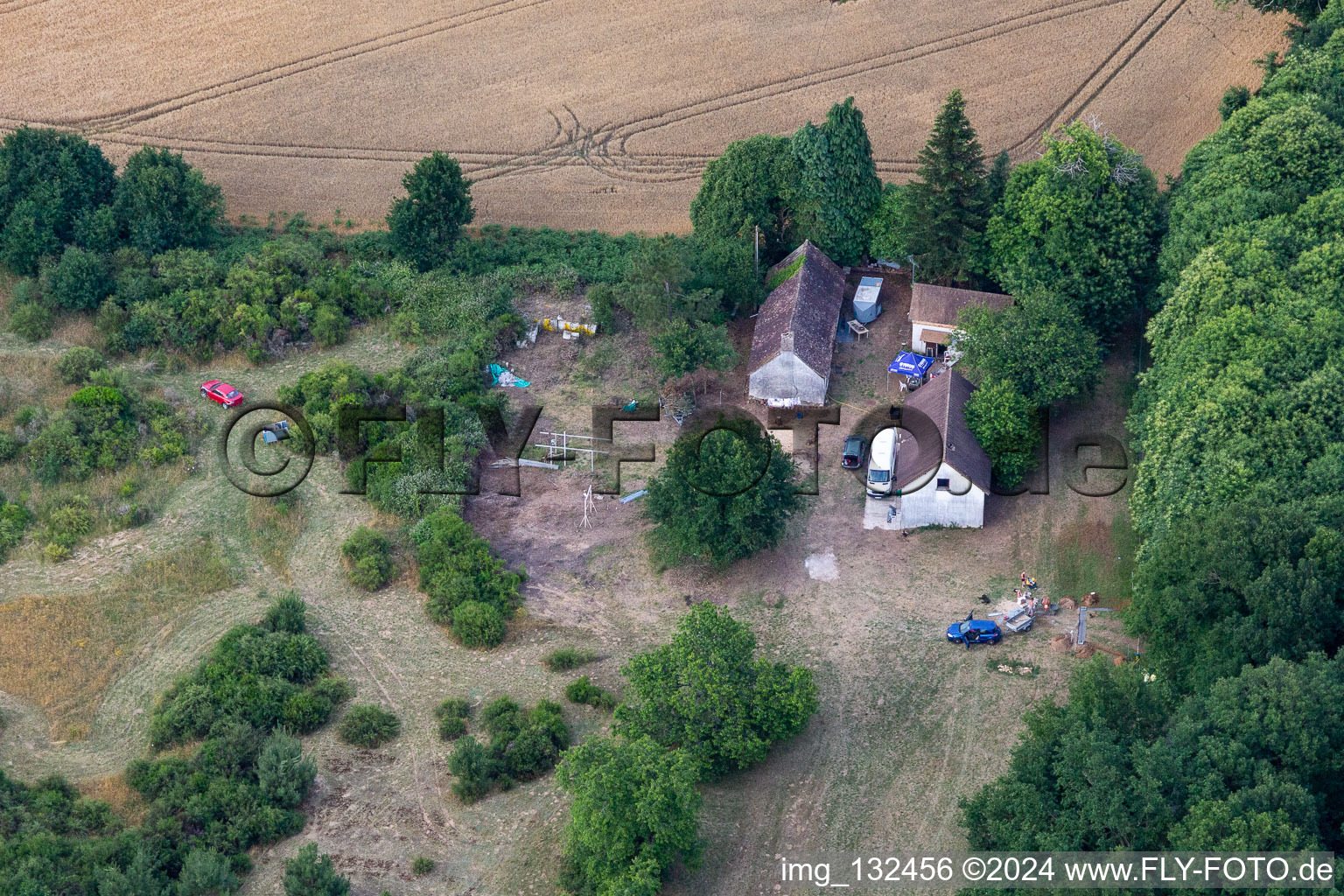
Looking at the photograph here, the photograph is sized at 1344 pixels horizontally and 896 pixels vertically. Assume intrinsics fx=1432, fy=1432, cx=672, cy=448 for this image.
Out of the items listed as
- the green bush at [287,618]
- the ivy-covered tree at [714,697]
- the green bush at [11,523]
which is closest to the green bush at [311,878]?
the ivy-covered tree at [714,697]

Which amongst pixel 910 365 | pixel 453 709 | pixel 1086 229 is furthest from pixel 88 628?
pixel 1086 229

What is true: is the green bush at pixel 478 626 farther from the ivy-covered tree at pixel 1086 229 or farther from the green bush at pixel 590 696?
the ivy-covered tree at pixel 1086 229

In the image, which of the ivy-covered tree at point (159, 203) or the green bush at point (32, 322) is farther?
the ivy-covered tree at point (159, 203)

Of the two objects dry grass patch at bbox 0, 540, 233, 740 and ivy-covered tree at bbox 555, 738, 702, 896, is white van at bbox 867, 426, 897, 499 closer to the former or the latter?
ivy-covered tree at bbox 555, 738, 702, 896

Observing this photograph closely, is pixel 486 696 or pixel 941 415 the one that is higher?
pixel 941 415

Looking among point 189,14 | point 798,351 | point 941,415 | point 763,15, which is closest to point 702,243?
point 798,351

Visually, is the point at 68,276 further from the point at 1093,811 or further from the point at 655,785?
the point at 1093,811

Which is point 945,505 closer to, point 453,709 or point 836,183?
point 836,183
